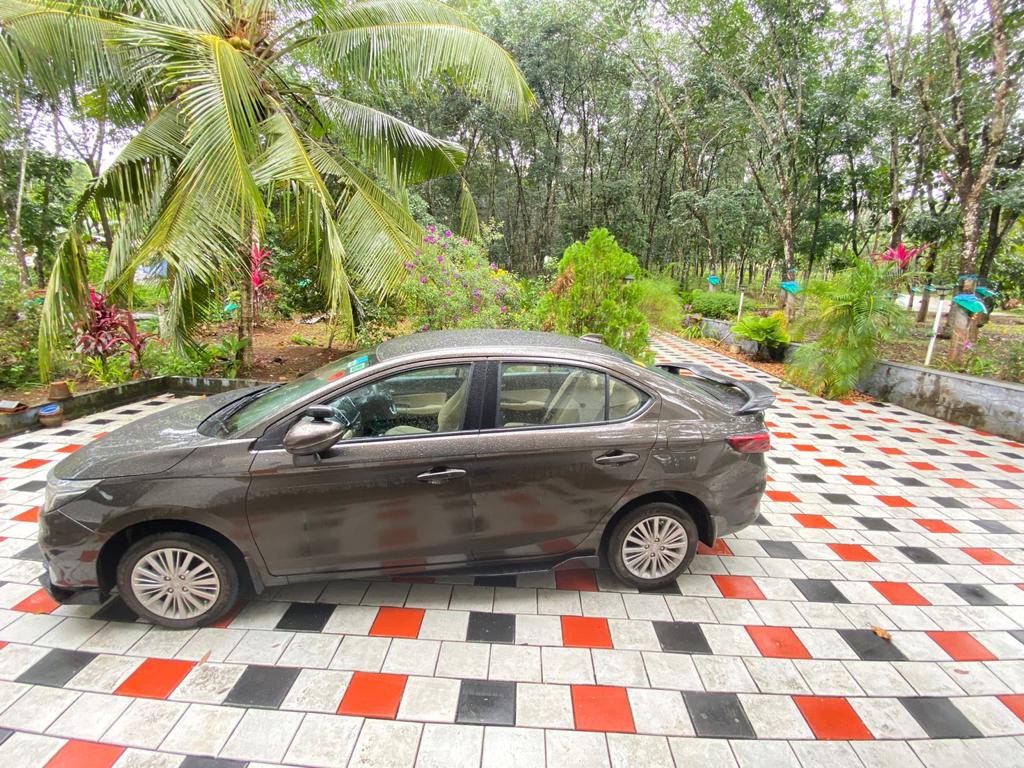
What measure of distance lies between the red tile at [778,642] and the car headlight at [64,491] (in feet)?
11.1

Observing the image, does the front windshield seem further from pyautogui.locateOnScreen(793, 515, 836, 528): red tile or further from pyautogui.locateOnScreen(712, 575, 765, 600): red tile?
pyautogui.locateOnScreen(793, 515, 836, 528): red tile

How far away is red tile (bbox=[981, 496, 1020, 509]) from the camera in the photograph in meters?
3.97

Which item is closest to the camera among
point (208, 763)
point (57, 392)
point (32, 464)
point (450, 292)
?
point (208, 763)

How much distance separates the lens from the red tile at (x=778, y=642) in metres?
2.32

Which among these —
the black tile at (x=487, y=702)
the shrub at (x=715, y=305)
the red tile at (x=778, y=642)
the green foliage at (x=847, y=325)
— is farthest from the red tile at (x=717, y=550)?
the shrub at (x=715, y=305)

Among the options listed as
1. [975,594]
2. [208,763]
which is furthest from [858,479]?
[208,763]

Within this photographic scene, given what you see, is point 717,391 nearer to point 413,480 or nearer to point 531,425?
point 531,425

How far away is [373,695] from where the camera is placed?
202cm

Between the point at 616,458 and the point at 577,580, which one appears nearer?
the point at 616,458

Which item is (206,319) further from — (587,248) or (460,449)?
(460,449)

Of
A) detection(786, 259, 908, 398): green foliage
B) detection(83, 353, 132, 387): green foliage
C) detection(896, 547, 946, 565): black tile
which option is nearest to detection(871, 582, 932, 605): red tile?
detection(896, 547, 946, 565): black tile

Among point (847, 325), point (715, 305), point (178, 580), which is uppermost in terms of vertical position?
point (715, 305)

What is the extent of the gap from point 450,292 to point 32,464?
4463 mm

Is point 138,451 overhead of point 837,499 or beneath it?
overhead
